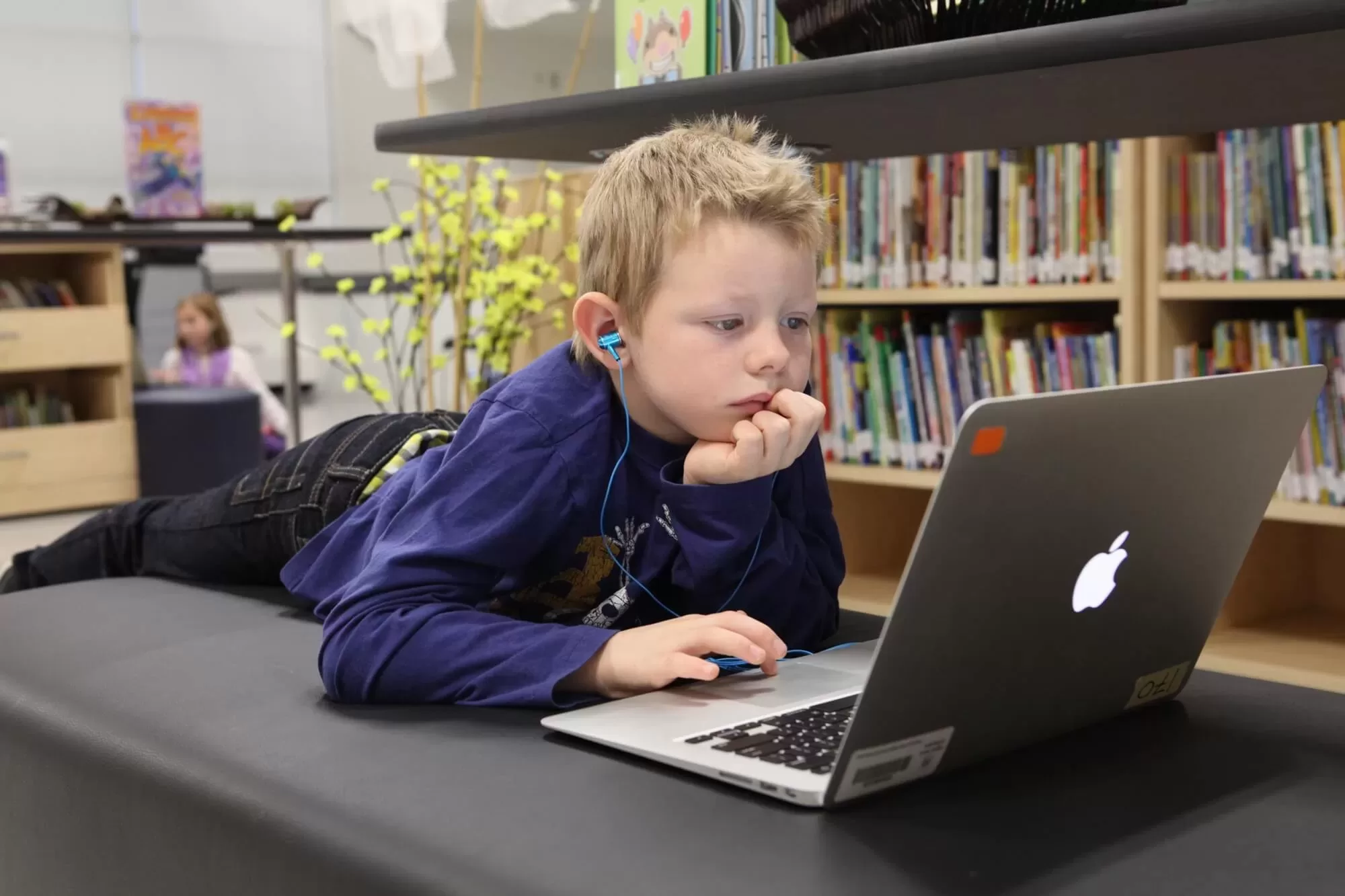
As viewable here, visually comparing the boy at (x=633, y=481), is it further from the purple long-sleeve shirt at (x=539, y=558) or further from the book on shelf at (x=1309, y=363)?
the book on shelf at (x=1309, y=363)

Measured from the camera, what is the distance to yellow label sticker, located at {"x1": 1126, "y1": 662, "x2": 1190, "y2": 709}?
0.95 m

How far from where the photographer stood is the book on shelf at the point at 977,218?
2.47 meters

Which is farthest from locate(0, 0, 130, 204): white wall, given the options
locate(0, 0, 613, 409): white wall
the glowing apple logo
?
the glowing apple logo

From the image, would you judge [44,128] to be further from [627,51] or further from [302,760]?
[302,760]

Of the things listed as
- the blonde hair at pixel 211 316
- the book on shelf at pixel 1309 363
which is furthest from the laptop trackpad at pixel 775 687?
the blonde hair at pixel 211 316

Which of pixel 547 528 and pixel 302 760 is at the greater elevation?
pixel 547 528

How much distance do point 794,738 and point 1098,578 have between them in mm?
207

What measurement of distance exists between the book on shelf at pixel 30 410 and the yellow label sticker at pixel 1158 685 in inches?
157

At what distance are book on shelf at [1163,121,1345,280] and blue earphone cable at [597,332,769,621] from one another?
1.47 meters

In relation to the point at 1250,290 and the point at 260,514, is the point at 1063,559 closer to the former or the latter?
the point at 260,514

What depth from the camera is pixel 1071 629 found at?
829mm

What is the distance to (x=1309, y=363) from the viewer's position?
7.21 feet

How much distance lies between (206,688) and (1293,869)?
765 millimetres

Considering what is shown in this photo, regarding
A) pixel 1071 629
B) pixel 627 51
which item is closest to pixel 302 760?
pixel 1071 629
